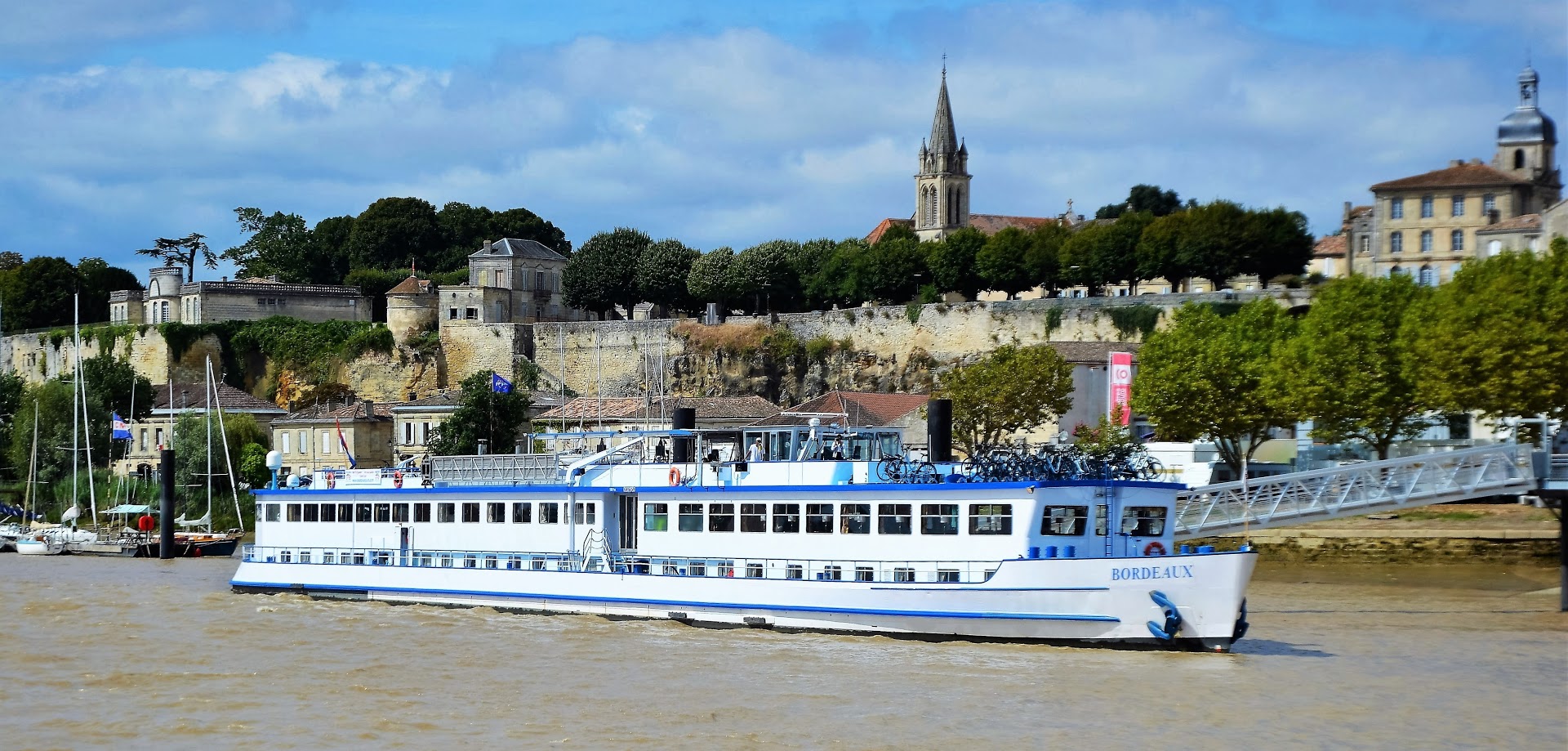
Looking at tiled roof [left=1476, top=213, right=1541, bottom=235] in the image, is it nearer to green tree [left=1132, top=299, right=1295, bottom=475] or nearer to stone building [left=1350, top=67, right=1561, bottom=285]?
stone building [left=1350, top=67, right=1561, bottom=285]

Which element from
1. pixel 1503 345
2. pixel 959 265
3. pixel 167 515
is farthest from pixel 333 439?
pixel 1503 345

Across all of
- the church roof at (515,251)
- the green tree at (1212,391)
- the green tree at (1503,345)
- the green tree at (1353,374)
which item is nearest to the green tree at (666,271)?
the church roof at (515,251)

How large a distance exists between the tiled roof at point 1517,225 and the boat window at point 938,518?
4787 cm

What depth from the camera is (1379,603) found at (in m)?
36.6

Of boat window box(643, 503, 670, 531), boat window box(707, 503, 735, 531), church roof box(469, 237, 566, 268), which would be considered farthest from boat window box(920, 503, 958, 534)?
church roof box(469, 237, 566, 268)

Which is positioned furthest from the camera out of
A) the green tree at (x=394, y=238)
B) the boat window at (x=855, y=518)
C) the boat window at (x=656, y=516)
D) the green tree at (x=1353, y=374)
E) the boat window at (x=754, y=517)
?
the green tree at (x=394, y=238)

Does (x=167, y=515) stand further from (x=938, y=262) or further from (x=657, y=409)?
(x=938, y=262)

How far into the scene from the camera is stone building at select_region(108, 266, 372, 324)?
92.8 meters

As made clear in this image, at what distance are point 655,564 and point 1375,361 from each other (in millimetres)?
22342

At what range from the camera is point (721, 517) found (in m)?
33.0

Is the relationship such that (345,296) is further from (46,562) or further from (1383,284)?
(1383,284)

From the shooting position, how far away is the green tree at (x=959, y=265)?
80625 millimetres

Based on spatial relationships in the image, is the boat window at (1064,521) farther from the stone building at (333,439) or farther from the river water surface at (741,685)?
the stone building at (333,439)

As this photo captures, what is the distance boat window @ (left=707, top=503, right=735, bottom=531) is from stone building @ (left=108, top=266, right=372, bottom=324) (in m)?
64.7
